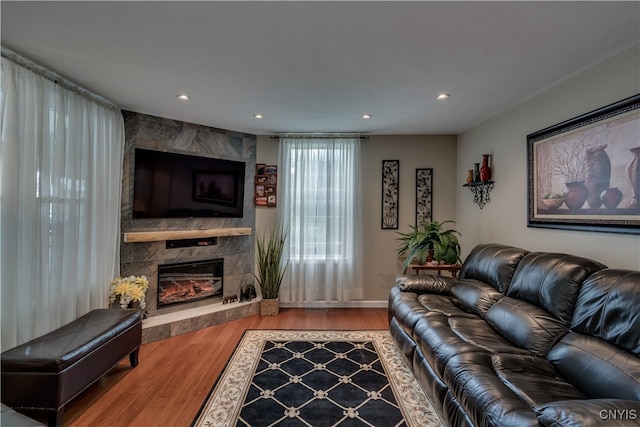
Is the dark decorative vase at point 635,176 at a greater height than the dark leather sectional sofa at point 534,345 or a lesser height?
greater

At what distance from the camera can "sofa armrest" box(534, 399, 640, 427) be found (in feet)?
3.16

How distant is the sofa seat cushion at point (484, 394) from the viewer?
47.3 inches

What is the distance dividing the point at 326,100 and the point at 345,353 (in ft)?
8.20

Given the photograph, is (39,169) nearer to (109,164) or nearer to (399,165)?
(109,164)

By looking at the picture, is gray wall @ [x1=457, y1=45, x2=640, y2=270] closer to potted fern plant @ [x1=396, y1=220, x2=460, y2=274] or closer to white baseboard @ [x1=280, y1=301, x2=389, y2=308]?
potted fern plant @ [x1=396, y1=220, x2=460, y2=274]

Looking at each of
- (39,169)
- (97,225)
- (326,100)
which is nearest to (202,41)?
(326,100)

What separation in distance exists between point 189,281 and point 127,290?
81 centimetres

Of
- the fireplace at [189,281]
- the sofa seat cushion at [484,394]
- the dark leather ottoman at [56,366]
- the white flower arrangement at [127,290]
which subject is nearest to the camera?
the sofa seat cushion at [484,394]

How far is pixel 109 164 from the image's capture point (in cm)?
281


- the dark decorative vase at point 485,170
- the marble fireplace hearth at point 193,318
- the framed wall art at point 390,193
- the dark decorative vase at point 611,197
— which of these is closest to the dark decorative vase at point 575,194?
the dark decorative vase at point 611,197

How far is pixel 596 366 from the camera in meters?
1.42

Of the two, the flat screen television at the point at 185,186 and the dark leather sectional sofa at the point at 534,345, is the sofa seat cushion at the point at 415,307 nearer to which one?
the dark leather sectional sofa at the point at 534,345

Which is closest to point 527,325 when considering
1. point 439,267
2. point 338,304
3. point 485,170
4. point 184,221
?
point 439,267

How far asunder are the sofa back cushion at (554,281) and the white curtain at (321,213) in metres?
2.12
